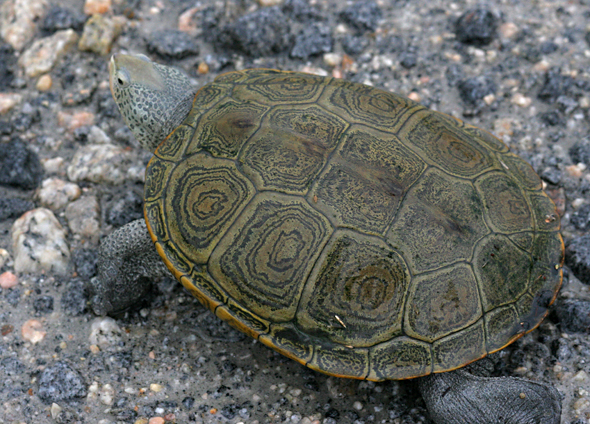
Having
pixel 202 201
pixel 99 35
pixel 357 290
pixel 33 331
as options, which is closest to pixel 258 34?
pixel 99 35

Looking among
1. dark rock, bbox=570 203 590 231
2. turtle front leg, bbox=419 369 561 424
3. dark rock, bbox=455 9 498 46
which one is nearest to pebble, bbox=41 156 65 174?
turtle front leg, bbox=419 369 561 424

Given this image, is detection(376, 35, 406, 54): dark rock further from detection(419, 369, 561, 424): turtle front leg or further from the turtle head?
detection(419, 369, 561, 424): turtle front leg

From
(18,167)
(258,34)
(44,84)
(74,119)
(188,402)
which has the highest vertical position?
(258,34)

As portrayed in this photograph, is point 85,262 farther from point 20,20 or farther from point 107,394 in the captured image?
point 20,20

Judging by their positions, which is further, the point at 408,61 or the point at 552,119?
the point at 408,61

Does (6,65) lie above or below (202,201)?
below

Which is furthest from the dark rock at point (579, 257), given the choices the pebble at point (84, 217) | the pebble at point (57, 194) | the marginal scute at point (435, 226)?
the pebble at point (57, 194)
